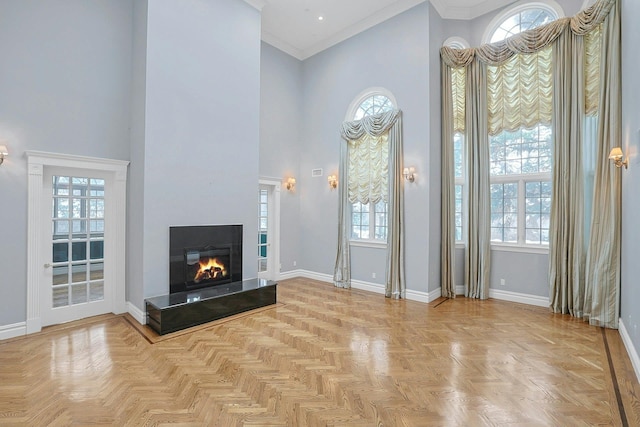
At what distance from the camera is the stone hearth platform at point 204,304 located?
401 cm

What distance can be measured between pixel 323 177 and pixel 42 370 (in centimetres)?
543

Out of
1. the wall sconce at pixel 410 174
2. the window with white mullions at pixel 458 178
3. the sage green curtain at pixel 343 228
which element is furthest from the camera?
the sage green curtain at pixel 343 228

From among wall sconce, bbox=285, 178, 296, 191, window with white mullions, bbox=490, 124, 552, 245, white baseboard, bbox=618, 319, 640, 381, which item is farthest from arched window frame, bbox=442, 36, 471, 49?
white baseboard, bbox=618, 319, 640, 381

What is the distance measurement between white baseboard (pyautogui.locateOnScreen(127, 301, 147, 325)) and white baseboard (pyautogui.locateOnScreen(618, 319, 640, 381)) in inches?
219

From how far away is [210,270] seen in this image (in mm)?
5035

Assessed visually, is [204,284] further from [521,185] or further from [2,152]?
[521,185]

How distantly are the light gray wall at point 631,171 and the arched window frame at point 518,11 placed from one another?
4.08 feet

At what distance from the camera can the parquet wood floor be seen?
240cm

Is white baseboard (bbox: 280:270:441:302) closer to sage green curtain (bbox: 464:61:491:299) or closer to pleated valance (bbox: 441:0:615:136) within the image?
sage green curtain (bbox: 464:61:491:299)

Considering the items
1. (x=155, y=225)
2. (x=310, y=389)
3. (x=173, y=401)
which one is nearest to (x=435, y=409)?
(x=310, y=389)

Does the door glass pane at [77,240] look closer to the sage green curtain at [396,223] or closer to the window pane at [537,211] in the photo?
the sage green curtain at [396,223]

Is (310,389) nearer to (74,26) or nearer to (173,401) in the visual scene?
(173,401)

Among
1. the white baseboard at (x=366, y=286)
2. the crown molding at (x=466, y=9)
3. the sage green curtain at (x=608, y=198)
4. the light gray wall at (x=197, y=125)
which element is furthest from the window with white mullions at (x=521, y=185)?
the light gray wall at (x=197, y=125)

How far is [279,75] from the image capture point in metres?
7.08
